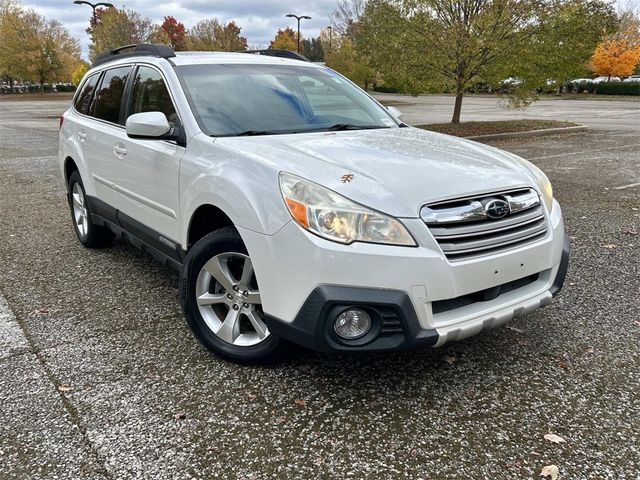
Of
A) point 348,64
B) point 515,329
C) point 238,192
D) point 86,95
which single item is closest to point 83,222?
point 86,95

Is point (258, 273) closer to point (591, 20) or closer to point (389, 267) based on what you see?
point (389, 267)

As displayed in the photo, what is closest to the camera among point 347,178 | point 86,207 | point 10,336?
point 347,178

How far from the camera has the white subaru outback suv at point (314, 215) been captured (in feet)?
8.27

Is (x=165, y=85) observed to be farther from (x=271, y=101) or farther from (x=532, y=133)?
(x=532, y=133)

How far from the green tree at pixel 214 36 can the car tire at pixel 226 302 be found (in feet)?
154

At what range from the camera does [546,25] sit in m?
13.1

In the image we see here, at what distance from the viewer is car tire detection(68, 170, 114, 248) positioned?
5211 mm

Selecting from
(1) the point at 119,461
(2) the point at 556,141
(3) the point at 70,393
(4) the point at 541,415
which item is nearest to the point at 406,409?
(4) the point at 541,415

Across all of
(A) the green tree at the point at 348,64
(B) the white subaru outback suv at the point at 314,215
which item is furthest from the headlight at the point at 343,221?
(A) the green tree at the point at 348,64

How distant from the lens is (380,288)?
2.49 meters

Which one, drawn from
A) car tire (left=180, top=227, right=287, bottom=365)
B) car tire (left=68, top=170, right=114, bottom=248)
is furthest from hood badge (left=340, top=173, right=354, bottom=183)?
car tire (left=68, top=170, right=114, bottom=248)

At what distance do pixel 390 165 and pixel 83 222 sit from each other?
12.0ft

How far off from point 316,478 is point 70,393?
142 cm

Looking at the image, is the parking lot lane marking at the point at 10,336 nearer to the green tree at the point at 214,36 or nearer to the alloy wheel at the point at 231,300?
the alloy wheel at the point at 231,300
